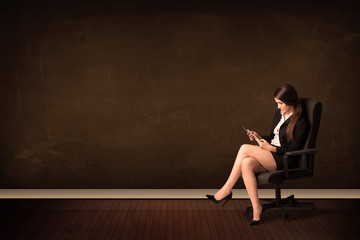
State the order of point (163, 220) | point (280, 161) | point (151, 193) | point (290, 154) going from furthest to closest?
point (151, 193), point (280, 161), point (163, 220), point (290, 154)

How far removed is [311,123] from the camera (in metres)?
4.67

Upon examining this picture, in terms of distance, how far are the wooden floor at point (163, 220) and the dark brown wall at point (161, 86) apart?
772 millimetres

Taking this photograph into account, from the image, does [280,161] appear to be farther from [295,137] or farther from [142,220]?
[142,220]

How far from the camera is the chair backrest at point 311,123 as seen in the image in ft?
15.3

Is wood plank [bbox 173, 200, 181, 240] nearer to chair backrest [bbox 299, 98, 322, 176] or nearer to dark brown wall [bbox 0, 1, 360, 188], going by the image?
dark brown wall [bbox 0, 1, 360, 188]

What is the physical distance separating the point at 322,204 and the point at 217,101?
1775mm

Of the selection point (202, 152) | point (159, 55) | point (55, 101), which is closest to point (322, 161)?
point (202, 152)

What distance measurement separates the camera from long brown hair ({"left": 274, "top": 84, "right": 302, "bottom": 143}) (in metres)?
4.68

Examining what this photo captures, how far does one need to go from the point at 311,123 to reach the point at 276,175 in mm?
617

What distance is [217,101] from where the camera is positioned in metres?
6.07

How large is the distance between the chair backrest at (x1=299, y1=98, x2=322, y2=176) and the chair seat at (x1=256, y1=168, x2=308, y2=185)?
0.09 meters

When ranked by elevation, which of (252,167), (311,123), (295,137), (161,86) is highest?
(161,86)

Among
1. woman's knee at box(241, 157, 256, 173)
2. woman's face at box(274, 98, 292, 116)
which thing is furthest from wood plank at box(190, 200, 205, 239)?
woman's face at box(274, 98, 292, 116)

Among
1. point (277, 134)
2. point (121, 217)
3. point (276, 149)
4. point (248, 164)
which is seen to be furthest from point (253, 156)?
point (121, 217)
